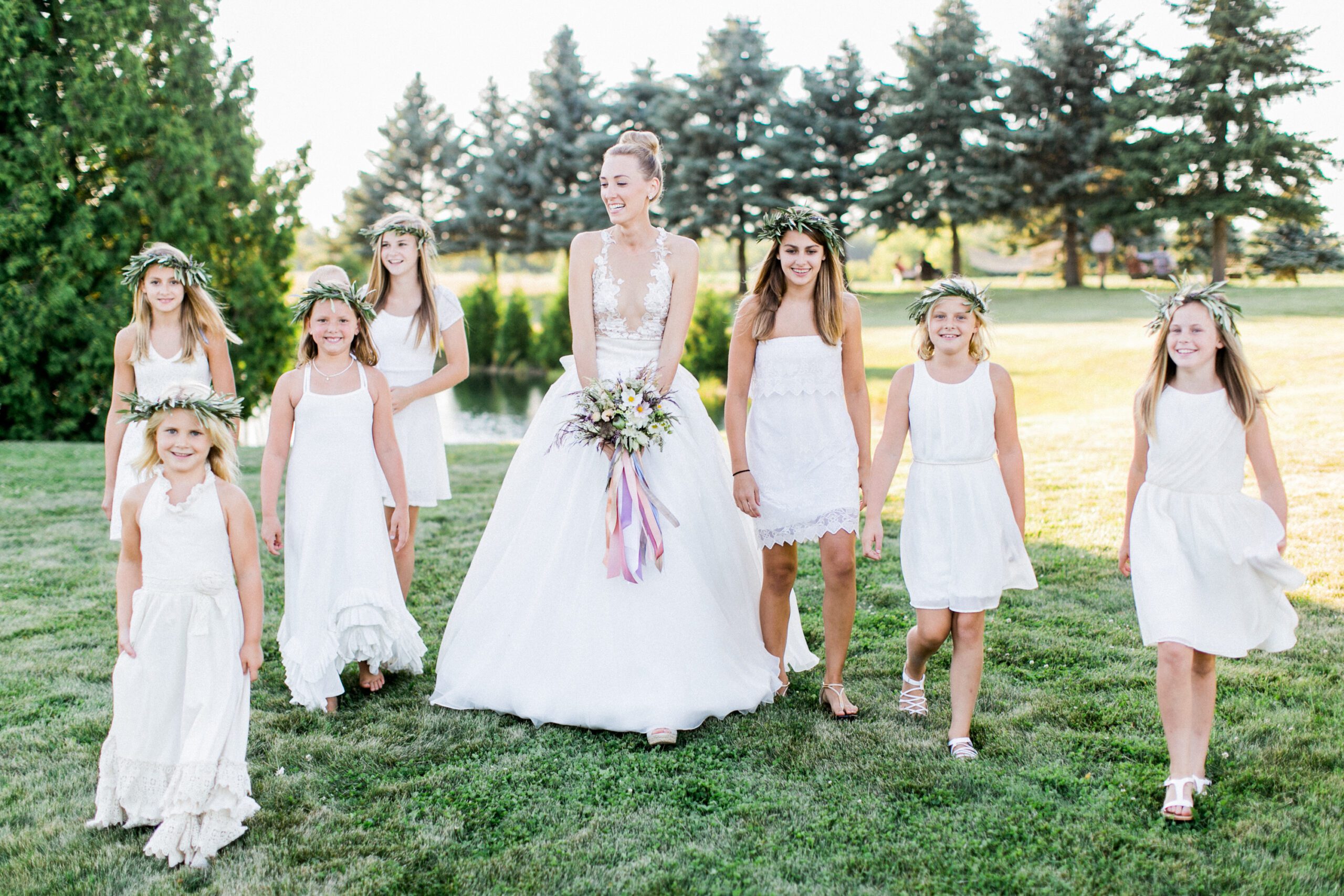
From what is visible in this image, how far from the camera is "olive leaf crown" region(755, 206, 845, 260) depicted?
447 cm

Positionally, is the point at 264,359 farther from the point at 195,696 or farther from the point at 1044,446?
the point at 195,696

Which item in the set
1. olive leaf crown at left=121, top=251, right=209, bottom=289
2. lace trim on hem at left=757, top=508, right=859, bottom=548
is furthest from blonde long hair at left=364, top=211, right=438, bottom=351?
lace trim on hem at left=757, top=508, right=859, bottom=548

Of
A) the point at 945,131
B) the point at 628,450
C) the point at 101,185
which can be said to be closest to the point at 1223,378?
the point at 628,450

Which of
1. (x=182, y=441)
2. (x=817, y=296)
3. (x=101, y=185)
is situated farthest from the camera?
(x=101, y=185)

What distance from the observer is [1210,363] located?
356 centimetres

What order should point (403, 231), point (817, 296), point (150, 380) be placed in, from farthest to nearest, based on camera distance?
point (403, 231), point (150, 380), point (817, 296)

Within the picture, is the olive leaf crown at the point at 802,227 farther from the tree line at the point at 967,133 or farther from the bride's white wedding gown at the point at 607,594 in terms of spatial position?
the tree line at the point at 967,133

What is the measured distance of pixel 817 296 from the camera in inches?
178

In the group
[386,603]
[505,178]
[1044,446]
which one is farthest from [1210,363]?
[505,178]

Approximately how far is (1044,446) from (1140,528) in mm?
8370

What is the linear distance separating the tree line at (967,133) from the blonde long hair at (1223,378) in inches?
1346

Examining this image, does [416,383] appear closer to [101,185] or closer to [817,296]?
[817,296]

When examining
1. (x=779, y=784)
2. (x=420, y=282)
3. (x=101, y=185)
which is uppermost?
(x=101, y=185)

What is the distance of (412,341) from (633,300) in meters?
1.39
